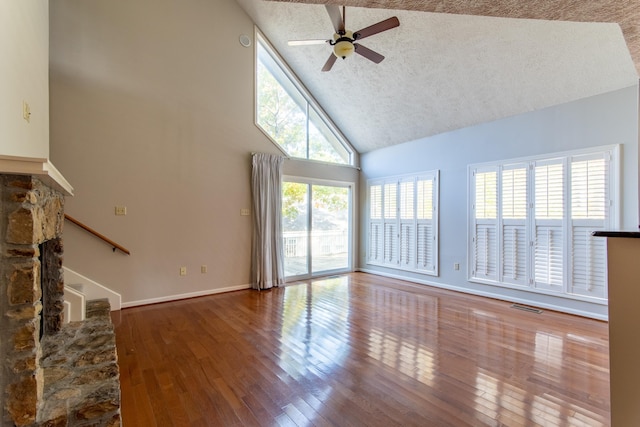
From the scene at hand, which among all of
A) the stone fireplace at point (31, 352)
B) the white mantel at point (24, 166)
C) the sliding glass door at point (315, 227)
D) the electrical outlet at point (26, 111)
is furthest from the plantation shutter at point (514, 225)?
the electrical outlet at point (26, 111)

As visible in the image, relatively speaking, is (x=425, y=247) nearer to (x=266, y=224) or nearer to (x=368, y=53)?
(x=266, y=224)

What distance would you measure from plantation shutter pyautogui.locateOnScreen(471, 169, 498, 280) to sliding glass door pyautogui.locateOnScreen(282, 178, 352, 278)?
2.66 meters

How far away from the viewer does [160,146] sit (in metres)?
4.32

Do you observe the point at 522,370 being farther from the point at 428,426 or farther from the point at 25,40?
the point at 25,40

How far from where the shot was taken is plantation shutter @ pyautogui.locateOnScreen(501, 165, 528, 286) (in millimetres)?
4215

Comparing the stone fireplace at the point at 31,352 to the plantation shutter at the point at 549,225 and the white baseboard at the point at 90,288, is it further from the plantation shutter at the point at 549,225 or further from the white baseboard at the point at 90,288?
the plantation shutter at the point at 549,225

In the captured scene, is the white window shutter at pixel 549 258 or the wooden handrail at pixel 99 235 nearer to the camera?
the wooden handrail at pixel 99 235

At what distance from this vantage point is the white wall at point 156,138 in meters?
3.77

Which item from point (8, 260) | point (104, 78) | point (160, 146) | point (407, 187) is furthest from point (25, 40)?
point (407, 187)

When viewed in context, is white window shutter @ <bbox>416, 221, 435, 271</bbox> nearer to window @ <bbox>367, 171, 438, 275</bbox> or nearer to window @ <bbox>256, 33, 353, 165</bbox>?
window @ <bbox>367, 171, 438, 275</bbox>

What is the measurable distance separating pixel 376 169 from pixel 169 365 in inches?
202

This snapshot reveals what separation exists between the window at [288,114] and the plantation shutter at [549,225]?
3.70 metres

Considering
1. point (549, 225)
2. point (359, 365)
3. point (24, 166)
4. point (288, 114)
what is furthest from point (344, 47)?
point (549, 225)

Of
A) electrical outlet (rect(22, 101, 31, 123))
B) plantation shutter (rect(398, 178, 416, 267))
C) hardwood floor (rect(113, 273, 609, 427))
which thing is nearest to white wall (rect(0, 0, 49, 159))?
electrical outlet (rect(22, 101, 31, 123))
